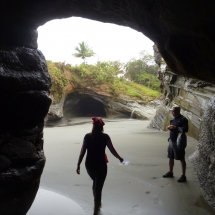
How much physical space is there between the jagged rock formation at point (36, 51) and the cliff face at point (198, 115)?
0.24 metres

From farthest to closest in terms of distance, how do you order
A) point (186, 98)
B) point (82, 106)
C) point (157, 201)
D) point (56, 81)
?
point (82, 106), point (56, 81), point (186, 98), point (157, 201)

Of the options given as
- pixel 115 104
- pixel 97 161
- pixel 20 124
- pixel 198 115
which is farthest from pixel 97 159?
pixel 115 104

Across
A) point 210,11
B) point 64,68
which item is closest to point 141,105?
point 64,68

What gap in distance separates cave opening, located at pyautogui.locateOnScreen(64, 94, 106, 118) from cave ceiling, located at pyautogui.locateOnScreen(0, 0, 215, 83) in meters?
21.7

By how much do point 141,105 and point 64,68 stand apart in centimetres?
833

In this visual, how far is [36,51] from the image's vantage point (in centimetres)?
487

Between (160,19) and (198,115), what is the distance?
768 centimetres

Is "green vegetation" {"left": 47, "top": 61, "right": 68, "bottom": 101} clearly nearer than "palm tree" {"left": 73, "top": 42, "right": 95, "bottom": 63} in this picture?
Yes

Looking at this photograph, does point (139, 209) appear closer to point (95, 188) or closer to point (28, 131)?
point (95, 188)

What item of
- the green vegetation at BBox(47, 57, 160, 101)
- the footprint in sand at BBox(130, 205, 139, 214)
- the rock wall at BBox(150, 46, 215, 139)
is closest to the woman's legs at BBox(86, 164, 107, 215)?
the footprint in sand at BBox(130, 205, 139, 214)

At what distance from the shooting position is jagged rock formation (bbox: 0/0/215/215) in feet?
12.6

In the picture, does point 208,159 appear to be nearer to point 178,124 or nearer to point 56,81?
point 178,124

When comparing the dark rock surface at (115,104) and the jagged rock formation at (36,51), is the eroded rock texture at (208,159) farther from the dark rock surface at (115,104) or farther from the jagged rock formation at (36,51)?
the dark rock surface at (115,104)

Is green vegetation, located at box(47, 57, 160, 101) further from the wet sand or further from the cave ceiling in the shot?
the cave ceiling
